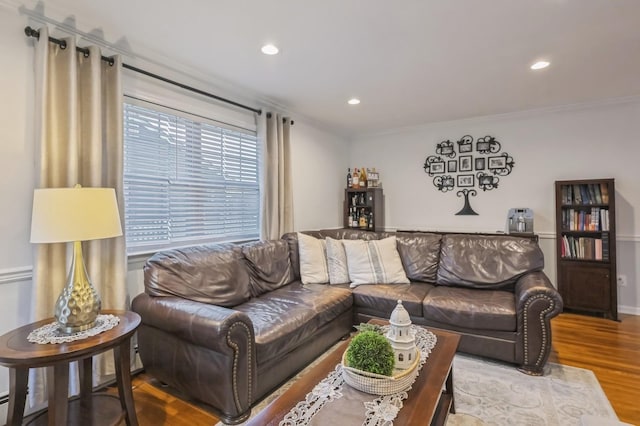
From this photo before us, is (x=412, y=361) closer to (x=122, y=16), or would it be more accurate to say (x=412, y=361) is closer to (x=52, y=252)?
(x=52, y=252)

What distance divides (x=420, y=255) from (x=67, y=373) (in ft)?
9.97

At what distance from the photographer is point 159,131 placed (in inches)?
106

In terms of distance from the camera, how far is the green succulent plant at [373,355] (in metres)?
1.39

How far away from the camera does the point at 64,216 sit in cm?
154

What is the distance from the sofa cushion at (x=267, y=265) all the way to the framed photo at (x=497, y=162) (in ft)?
9.64

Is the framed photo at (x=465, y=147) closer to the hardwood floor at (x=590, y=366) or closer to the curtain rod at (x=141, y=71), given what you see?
the hardwood floor at (x=590, y=366)

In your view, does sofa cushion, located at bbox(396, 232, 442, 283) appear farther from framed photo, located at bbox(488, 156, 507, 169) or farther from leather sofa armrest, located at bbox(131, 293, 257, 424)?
leather sofa armrest, located at bbox(131, 293, 257, 424)

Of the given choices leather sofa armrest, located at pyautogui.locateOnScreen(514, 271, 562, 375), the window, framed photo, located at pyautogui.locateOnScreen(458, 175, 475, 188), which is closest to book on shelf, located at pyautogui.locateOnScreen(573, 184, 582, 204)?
framed photo, located at pyautogui.locateOnScreen(458, 175, 475, 188)

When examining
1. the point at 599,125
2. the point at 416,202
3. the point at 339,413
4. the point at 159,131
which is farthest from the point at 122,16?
the point at 599,125

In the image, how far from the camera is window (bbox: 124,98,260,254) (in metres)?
2.54

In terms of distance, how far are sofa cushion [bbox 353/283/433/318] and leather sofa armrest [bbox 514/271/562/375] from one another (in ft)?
2.49

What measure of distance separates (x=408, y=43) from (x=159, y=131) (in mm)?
2091

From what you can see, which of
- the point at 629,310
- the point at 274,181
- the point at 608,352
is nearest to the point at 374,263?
the point at 274,181

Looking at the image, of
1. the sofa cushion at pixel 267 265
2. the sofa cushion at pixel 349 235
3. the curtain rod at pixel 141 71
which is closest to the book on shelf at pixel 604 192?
the sofa cushion at pixel 349 235
